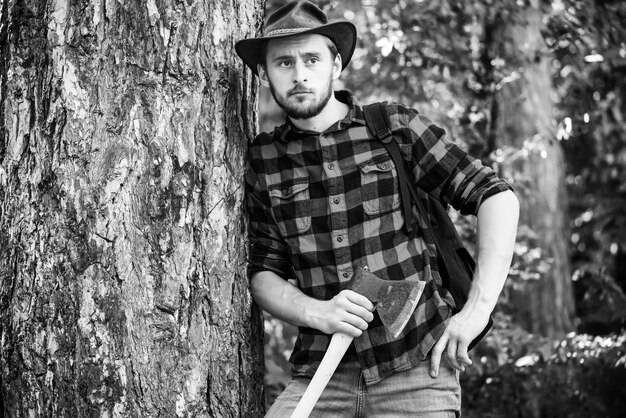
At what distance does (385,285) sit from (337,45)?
1141 mm

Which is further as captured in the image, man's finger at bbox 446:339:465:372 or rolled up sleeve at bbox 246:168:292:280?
rolled up sleeve at bbox 246:168:292:280

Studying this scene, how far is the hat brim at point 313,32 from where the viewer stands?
288 cm

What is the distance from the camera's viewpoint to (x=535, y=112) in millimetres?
6273

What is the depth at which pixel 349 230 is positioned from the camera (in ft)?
9.54

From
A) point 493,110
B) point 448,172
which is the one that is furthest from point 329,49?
point 493,110

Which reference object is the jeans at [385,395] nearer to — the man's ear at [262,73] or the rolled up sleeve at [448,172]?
the rolled up sleeve at [448,172]

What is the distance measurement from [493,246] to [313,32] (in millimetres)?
1187

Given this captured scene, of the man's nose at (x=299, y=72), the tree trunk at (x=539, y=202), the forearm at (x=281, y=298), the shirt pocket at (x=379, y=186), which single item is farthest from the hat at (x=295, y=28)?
the tree trunk at (x=539, y=202)

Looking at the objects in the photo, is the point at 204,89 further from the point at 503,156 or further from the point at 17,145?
the point at 503,156

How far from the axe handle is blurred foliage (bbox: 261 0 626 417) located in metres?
1.85

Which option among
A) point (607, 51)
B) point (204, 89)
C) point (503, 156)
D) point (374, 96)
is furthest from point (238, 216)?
point (374, 96)

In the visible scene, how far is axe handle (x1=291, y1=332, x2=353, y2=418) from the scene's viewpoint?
268cm

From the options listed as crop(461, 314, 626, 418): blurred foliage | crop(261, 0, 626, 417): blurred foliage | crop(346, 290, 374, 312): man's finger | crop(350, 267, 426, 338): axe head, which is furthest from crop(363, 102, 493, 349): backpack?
crop(461, 314, 626, 418): blurred foliage

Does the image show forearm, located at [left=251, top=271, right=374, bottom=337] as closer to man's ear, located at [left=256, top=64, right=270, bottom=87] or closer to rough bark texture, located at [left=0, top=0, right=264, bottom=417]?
rough bark texture, located at [left=0, top=0, right=264, bottom=417]
